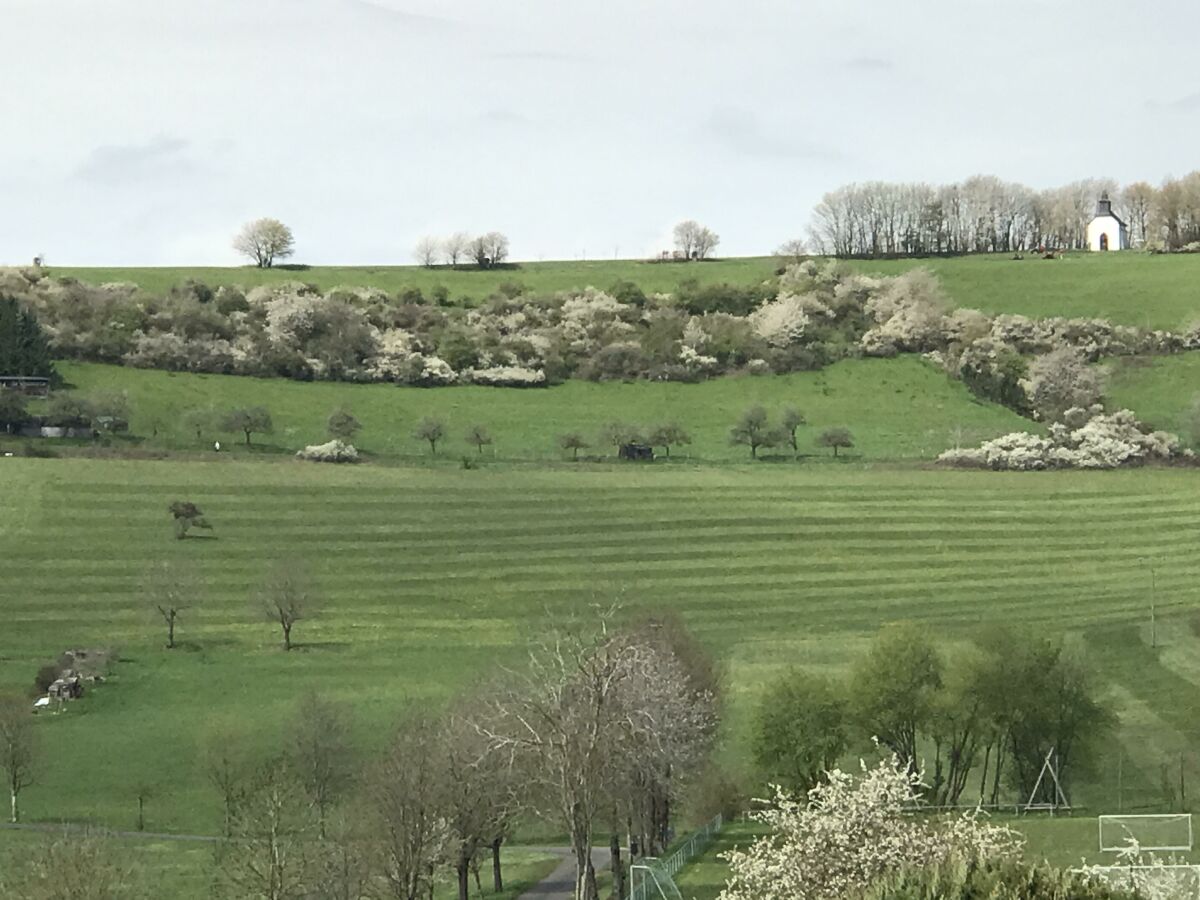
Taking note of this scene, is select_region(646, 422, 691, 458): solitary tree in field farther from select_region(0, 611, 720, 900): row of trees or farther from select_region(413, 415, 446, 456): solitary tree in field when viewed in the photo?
select_region(0, 611, 720, 900): row of trees

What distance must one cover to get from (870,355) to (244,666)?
286ft

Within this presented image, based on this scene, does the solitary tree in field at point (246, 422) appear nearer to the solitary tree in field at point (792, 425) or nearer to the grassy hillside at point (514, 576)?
the grassy hillside at point (514, 576)

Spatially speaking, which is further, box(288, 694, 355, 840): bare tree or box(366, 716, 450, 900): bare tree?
box(288, 694, 355, 840): bare tree

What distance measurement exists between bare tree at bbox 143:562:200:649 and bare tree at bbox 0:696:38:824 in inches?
587

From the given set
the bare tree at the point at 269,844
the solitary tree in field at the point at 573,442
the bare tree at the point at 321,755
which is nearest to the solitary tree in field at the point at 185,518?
the solitary tree in field at the point at 573,442

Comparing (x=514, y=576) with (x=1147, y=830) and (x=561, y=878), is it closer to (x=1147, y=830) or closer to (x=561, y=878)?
(x=561, y=878)

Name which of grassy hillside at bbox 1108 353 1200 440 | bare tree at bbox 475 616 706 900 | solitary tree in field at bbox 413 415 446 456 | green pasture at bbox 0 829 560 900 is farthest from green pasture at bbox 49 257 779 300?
bare tree at bbox 475 616 706 900

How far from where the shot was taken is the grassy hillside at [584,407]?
403ft

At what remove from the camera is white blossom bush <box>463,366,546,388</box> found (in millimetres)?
144625

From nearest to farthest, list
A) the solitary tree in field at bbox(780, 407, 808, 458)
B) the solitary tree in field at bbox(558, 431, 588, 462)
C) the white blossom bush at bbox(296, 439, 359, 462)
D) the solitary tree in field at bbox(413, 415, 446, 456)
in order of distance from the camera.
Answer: the white blossom bush at bbox(296, 439, 359, 462), the solitary tree in field at bbox(558, 431, 588, 462), the solitary tree in field at bbox(413, 415, 446, 456), the solitary tree in field at bbox(780, 407, 808, 458)

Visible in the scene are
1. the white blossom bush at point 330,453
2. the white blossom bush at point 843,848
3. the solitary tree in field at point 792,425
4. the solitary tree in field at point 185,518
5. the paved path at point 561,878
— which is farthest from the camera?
the solitary tree in field at point 792,425

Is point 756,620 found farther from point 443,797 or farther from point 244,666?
point 443,797

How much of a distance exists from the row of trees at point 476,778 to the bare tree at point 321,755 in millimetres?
73

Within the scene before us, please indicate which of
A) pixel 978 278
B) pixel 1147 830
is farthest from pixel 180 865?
pixel 978 278
